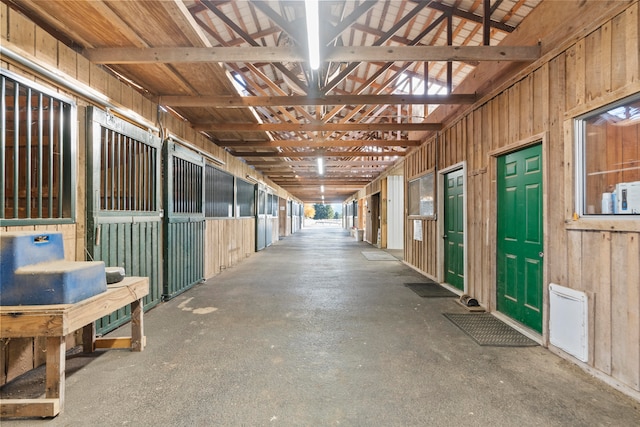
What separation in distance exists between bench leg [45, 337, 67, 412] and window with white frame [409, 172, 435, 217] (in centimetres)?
579

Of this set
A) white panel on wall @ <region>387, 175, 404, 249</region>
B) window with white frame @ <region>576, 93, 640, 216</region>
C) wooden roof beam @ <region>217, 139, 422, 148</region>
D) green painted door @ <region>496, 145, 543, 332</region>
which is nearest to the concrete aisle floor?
green painted door @ <region>496, 145, 543, 332</region>

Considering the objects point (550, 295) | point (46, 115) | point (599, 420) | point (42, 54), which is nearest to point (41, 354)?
point (46, 115)

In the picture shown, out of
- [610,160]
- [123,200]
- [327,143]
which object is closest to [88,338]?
[123,200]

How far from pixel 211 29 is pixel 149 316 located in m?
5.07

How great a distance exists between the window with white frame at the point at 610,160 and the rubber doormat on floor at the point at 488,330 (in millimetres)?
1453

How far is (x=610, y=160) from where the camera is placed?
2.40m

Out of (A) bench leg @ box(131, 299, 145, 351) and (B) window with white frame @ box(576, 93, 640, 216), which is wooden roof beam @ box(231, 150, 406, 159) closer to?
(B) window with white frame @ box(576, 93, 640, 216)

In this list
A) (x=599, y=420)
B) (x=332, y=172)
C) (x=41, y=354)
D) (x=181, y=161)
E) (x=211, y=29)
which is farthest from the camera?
(x=332, y=172)

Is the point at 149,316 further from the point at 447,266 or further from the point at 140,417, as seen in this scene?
the point at 447,266

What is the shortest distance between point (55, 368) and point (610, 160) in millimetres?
4431

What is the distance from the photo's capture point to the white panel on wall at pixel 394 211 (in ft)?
37.4

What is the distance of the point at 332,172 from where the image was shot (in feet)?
40.2

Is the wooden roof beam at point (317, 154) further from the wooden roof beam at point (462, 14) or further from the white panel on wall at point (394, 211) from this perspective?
the white panel on wall at point (394, 211)

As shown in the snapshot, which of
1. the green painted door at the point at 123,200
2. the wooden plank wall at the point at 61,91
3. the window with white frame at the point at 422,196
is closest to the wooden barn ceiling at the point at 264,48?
the wooden plank wall at the point at 61,91
